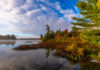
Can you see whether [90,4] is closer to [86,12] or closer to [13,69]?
[86,12]

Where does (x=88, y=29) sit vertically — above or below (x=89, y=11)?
below

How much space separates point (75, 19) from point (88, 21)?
264 centimetres

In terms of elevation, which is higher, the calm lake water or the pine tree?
the pine tree

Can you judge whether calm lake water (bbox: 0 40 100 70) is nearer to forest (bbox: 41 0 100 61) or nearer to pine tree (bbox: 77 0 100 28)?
forest (bbox: 41 0 100 61)

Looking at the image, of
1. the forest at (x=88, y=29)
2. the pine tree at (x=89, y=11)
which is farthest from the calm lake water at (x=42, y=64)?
the pine tree at (x=89, y=11)

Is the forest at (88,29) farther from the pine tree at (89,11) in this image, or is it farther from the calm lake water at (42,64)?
the calm lake water at (42,64)

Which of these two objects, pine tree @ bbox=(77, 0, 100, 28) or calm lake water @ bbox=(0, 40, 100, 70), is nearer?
calm lake water @ bbox=(0, 40, 100, 70)

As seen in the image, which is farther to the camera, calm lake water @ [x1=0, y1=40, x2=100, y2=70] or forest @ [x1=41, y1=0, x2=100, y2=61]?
forest @ [x1=41, y1=0, x2=100, y2=61]

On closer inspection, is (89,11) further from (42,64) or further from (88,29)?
(42,64)

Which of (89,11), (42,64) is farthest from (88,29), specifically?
(42,64)

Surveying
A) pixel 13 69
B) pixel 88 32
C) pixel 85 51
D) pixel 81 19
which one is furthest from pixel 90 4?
pixel 13 69

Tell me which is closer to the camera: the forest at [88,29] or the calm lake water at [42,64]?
the calm lake water at [42,64]

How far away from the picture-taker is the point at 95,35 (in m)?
13.0

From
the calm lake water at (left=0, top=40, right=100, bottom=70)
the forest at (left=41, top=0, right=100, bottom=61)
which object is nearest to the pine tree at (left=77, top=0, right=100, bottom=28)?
the forest at (left=41, top=0, right=100, bottom=61)
